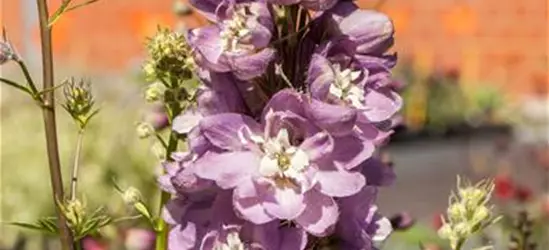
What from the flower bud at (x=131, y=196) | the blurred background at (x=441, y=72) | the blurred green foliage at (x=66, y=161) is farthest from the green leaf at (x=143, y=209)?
the blurred background at (x=441, y=72)

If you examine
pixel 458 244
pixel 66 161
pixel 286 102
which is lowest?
pixel 66 161

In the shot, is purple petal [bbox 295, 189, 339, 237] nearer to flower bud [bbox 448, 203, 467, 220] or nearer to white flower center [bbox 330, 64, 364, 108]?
white flower center [bbox 330, 64, 364, 108]

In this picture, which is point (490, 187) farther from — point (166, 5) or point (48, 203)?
point (166, 5)

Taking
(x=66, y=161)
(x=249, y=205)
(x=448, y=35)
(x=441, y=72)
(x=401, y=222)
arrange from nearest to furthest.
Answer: (x=249, y=205)
(x=401, y=222)
(x=66, y=161)
(x=441, y=72)
(x=448, y=35)

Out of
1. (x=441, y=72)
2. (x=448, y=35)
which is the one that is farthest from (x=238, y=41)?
(x=448, y=35)

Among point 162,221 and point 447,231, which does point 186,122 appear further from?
point 447,231

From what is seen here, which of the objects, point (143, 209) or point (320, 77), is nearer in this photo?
point (320, 77)

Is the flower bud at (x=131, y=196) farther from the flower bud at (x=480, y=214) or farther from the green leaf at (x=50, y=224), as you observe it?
the flower bud at (x=480, y=214)
